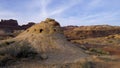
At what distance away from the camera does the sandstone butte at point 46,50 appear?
16837 millimetres

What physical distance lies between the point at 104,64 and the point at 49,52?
13.7 feet

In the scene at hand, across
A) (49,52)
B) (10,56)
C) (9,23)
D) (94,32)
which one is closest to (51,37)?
(49,52)

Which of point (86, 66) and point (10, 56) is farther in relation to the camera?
point (10, 56)

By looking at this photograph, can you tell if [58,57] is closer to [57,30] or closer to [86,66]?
[86,66]

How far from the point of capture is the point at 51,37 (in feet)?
77.2

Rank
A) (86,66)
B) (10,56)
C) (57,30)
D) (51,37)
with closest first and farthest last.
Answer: (86,66) → (10,56) → (51,37) → (57,30)

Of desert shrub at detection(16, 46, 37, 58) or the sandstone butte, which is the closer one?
the sandstone butte

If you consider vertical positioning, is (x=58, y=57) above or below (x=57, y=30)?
below

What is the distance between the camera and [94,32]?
75.0 m

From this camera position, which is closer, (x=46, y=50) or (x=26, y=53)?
(x=26, y=53)

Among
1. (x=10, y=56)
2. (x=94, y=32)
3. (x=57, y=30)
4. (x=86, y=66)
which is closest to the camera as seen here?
(x=86, y=66)

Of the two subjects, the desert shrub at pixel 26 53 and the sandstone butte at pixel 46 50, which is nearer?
the sandstone butte at pixel 46 50

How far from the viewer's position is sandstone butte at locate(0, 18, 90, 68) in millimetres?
16837

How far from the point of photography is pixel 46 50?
20.8 m
